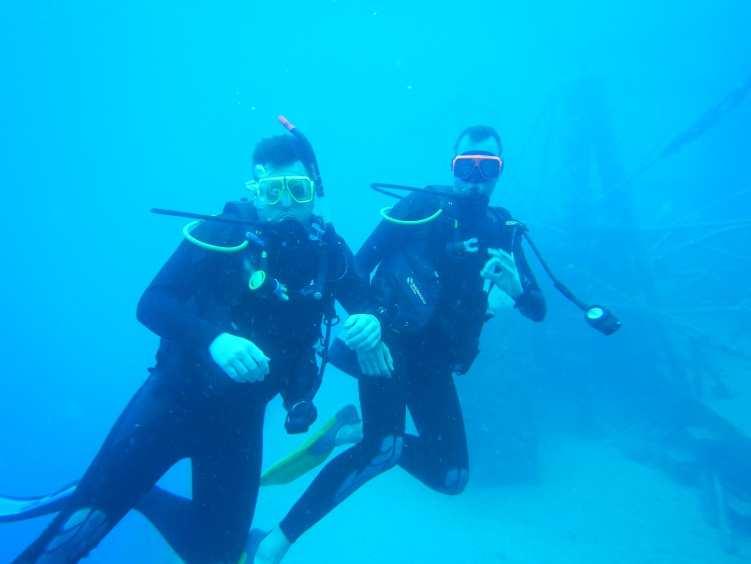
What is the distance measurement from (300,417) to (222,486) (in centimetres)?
84

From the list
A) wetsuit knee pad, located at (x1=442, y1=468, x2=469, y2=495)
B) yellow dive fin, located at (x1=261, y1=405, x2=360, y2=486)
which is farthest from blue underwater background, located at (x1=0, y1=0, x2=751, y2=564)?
yellow dive fin, located at (x1=261, y1=405, x2=360, y2=486)

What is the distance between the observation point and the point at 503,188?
21656 millimetres

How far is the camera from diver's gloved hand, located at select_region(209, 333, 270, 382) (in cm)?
266

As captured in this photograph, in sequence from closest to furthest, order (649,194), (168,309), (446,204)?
(168,309) → (446,204) → (649,194)

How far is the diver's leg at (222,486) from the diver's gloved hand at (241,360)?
28.5 inches

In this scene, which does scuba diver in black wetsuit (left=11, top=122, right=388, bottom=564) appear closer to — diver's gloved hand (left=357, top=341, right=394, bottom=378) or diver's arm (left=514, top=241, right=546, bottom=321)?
diver's gloved hand (left=357, top=341, right=394, bottom=378)

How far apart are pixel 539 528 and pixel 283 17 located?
306 feet

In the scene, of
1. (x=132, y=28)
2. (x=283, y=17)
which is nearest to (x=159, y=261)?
(x=132, y=28)

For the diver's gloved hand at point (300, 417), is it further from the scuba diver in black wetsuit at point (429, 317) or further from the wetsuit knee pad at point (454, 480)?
the wetsuit knee pad at point (454, 480)

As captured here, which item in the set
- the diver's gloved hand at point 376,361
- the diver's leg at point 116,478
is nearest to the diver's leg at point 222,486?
the diver's leg at point 116,478

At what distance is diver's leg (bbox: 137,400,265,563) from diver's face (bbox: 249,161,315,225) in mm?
1294

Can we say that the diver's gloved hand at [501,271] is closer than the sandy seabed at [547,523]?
Yes

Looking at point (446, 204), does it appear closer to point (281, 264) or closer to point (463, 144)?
point (463, 144)

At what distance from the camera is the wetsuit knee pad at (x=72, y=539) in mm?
2736
